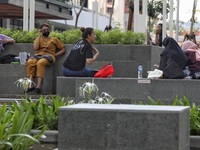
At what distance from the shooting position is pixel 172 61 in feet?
50.3

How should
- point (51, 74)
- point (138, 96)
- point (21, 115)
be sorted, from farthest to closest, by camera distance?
1. point (51, 74)
2. point (138, 96)
3. point (21, 115)

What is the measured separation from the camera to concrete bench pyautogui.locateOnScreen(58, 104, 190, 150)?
23.3 feet

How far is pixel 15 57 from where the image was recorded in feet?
58.5

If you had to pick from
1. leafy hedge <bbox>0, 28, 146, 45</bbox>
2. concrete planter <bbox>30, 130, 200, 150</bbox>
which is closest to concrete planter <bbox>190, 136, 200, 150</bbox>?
concrete planter <bbox>30, 130, 200, 150</bbox>

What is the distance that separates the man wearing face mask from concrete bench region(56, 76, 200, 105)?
2.25 metres

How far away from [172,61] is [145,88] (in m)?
1.17

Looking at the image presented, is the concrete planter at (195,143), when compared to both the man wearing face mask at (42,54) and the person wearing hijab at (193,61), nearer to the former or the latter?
the person wearing hijab at (193,61)

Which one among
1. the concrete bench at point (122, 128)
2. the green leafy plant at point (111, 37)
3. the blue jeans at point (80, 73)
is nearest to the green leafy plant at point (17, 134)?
the concrete bench at point (122, 128)

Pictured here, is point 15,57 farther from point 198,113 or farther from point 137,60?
point 198,113

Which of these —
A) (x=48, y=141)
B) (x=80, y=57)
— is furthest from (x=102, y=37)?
(x=48, y=141)

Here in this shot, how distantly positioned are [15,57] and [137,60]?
9.76 feet

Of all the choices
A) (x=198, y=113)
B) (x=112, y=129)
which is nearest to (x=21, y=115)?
(x=112, y=129)

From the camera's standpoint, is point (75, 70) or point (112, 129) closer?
point (112, 129)

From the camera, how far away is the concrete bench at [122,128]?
709 centimetres
